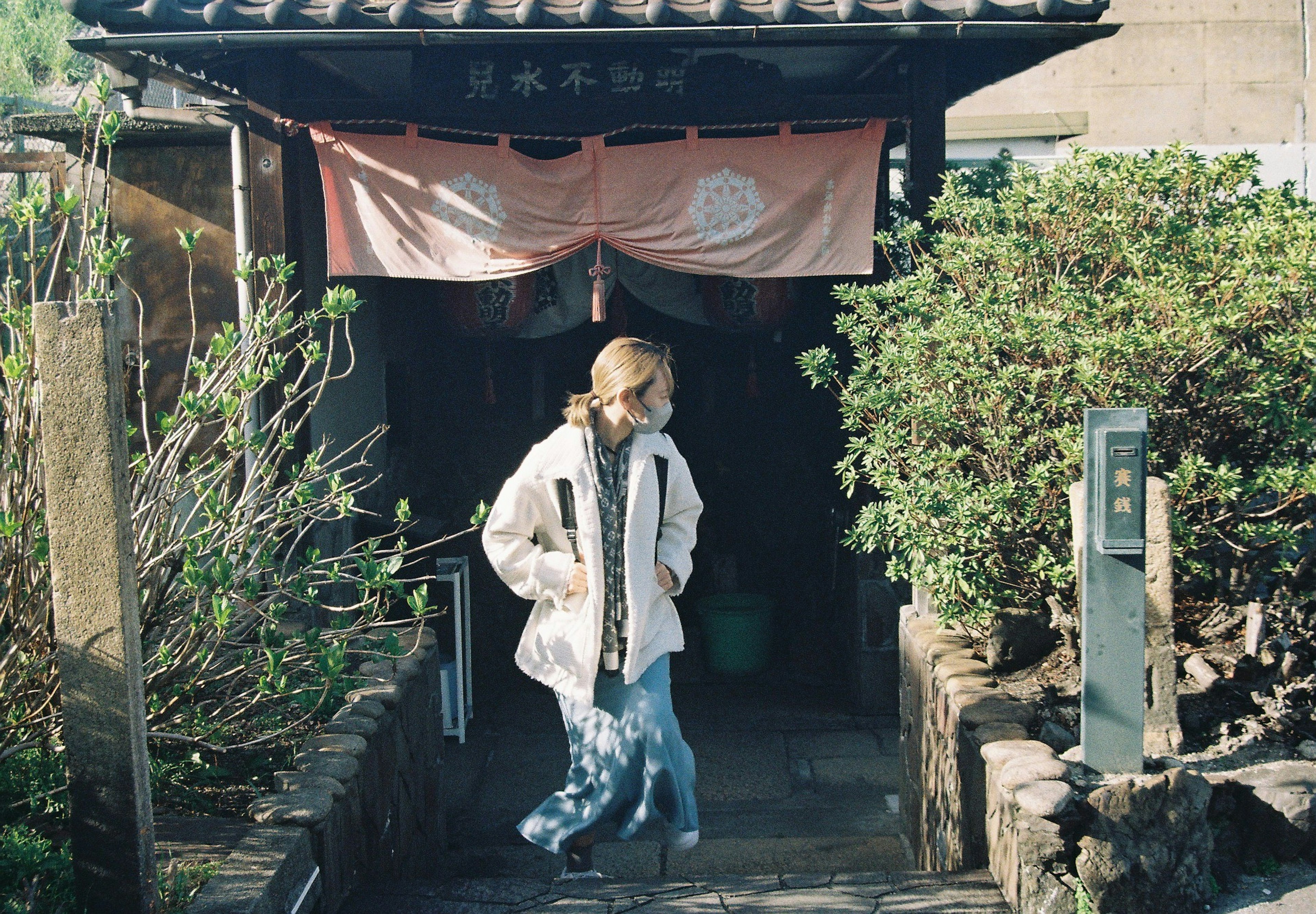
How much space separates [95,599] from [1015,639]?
13.8 feet

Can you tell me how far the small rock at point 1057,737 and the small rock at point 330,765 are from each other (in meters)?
2.93

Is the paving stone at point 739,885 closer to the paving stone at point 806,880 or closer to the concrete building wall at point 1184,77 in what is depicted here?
the paving stone at point 806,880

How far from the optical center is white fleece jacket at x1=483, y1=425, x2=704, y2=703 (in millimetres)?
4371

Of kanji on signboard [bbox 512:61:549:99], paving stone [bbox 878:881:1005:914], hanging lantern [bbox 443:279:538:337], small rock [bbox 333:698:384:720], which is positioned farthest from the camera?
hanging lantern [bbox 443:279:538:337]

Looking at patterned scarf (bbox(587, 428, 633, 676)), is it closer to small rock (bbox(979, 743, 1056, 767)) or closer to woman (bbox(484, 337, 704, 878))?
woman (bbox(484, 337, 704, 878))

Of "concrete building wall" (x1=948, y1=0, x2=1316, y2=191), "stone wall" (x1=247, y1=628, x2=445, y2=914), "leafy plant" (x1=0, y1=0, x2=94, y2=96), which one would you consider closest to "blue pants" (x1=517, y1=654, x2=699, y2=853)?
"stone wall" (x1=247, y1=628, x2=445, y2=914)

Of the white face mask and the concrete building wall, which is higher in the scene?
the concrete building wall

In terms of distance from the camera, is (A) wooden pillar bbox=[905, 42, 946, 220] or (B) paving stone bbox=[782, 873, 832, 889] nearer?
(B) paving stone bbox=[782, 873, 832, 889]

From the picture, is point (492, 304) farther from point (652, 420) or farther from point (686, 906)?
point (686, 906)

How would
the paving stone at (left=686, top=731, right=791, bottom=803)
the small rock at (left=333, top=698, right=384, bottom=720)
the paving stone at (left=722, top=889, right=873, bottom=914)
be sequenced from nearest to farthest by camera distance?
the paving stone at (left=722, top=889, right=873, bottom=914) < the small rock at (left=333, top=698, right=384, bottom=720) < the paving stone at (left=686, top=731, right=791, bottom=803)

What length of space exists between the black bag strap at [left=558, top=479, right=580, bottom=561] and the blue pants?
0.53 m

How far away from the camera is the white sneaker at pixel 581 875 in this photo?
15.3 ft

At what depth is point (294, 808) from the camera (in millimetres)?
4086

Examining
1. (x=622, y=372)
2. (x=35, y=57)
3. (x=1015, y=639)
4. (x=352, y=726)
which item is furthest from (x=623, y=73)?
(x=35, y=57)
